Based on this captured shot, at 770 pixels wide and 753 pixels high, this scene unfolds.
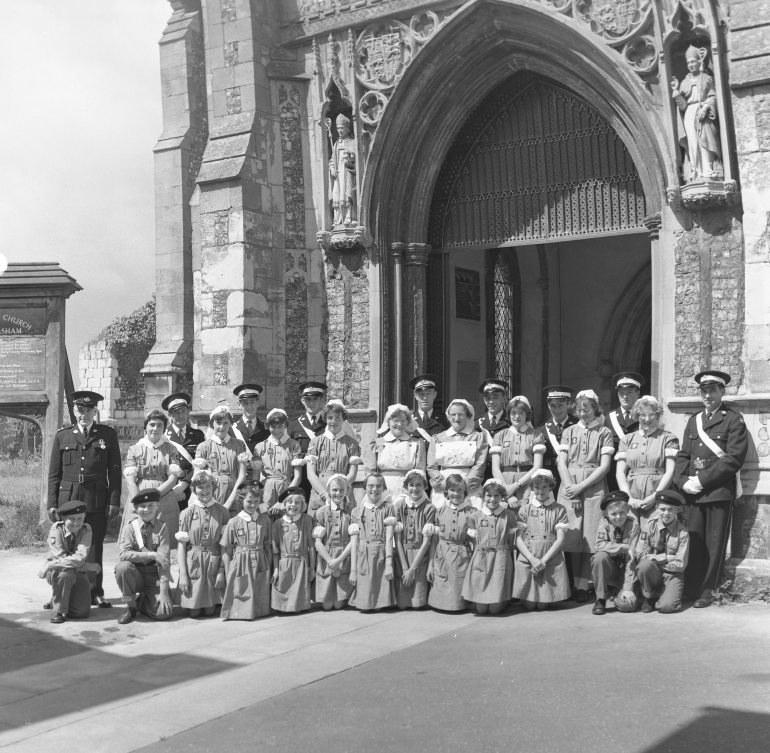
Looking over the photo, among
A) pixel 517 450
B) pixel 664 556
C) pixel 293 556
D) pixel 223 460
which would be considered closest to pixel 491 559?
pixel 517 450

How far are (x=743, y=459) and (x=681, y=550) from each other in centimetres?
88

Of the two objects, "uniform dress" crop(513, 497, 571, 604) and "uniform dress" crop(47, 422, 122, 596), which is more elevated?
"uniform dress" crop(47, 422, 122, 596)

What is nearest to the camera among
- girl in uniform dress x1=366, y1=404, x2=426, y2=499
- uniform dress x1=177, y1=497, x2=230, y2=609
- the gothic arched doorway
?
uniform dress x1=177, y1=497, x2=230, y2=609

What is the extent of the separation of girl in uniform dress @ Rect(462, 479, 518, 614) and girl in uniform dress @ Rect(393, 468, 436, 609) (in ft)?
1.17

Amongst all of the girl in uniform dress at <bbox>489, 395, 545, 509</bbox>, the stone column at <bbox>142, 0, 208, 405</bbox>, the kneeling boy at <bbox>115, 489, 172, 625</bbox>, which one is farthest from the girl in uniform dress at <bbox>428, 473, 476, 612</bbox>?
the stone column at <bbox>142, 0, 208, 405</bbox>

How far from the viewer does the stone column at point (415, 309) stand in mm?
11523

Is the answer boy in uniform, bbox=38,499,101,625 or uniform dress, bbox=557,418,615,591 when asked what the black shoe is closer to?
boy in uniform, bbox=38,499,101,625

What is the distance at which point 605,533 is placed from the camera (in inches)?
311

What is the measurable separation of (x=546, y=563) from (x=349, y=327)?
435cm

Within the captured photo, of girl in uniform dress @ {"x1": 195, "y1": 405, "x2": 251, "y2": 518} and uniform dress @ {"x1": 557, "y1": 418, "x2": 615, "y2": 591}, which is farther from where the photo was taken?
girl in uniform dress @ {"x1": 195, "y1": 405, "x2": 251, "y2": 518}

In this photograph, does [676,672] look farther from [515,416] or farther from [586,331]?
[586,331]

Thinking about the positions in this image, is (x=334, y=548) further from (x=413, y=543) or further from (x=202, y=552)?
(x=202, y=552)

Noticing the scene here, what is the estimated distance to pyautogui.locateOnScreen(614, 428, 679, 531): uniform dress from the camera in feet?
26.2

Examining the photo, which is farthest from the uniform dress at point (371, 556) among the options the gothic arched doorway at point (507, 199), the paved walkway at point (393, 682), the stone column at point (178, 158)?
the stone column at point (178, 158)
